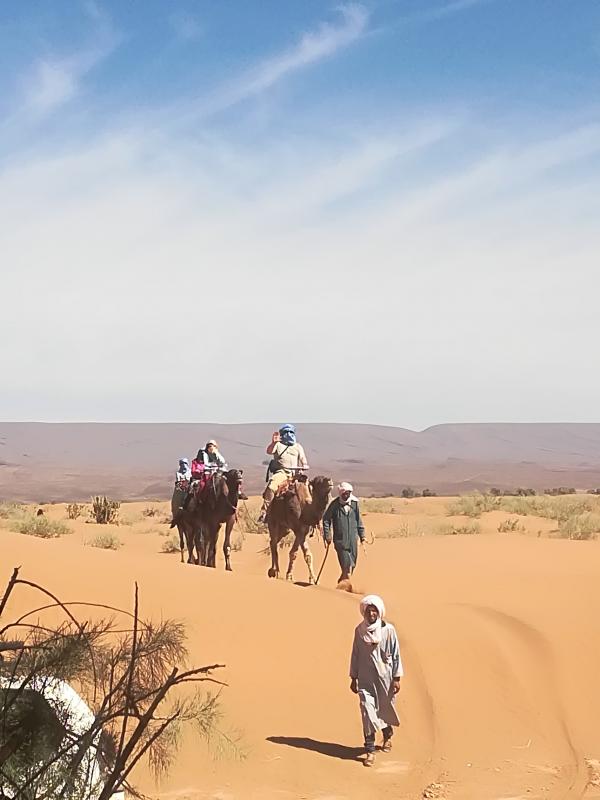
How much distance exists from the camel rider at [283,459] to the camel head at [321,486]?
1.09m

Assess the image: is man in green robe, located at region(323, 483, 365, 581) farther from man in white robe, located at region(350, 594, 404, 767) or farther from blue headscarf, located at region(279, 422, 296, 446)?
man in white robe, located at region(350, 594, 404, 767)

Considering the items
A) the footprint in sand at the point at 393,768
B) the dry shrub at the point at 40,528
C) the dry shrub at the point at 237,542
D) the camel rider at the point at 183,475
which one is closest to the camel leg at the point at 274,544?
the camel rider at the point at 183,475

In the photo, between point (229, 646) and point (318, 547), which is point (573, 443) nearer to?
point (318, 547)

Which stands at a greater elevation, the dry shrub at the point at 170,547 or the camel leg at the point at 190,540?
the camel leg at the point at 190,540

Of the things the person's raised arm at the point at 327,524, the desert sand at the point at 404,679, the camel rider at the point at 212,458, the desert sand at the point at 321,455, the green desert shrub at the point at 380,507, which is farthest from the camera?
the desert sand at the point at 321,455

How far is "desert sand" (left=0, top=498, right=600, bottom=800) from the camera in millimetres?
8750

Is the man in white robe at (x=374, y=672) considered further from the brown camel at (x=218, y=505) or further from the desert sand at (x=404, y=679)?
the brown camel at (x=218, y=505)

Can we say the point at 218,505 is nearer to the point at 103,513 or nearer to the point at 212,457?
the point at 212,457

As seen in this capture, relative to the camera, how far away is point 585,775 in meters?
8.89

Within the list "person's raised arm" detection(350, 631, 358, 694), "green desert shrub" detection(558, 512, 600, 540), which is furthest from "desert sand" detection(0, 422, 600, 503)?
"person's raised arm" detection(350, 631, 358, 694)

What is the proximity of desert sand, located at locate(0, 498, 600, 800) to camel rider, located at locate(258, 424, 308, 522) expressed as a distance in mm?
2650

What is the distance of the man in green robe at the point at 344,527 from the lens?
15.6m

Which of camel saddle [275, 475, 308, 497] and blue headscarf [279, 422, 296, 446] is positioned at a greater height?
blue headscarf [279, 422, 296, 446]

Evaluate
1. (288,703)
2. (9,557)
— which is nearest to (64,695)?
(288,703)
